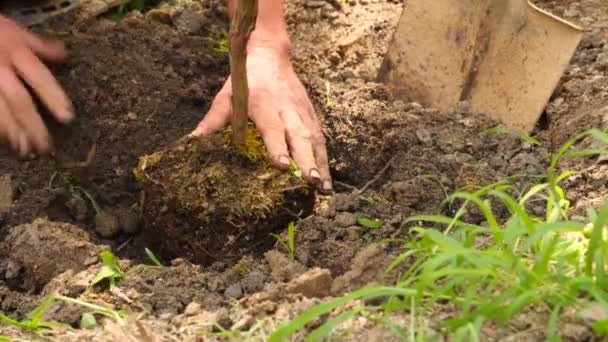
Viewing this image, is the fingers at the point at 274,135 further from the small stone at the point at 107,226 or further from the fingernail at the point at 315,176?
the small stone at the point at 107,226

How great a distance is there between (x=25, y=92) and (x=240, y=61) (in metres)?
0.68

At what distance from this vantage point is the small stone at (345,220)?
2.12 meters

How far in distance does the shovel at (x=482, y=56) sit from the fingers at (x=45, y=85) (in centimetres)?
85

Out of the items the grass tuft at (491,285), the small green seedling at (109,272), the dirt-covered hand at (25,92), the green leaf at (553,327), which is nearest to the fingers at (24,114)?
the dirt-covered hand at (25,92)

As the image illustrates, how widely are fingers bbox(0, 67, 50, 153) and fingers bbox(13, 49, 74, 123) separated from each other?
4 centimetres

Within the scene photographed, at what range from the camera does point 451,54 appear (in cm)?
258

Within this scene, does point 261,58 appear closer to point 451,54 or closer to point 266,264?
point 451,54

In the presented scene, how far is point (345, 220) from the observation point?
213 cm

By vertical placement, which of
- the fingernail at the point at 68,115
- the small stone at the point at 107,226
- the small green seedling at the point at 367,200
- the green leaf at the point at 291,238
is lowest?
the small stone at the point at 107,226

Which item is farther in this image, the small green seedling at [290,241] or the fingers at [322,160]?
the fingers at [322,160]

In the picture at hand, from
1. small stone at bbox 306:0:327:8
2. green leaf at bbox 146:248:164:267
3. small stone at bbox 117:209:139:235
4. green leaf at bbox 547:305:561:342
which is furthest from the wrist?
green leaf at bbox 547:305:561:342

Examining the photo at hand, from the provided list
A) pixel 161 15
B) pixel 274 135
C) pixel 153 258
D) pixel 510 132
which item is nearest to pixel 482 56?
pixel 510 132

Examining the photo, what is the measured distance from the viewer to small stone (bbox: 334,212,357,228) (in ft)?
6.97

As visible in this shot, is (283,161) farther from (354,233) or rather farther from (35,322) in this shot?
(35,322)
